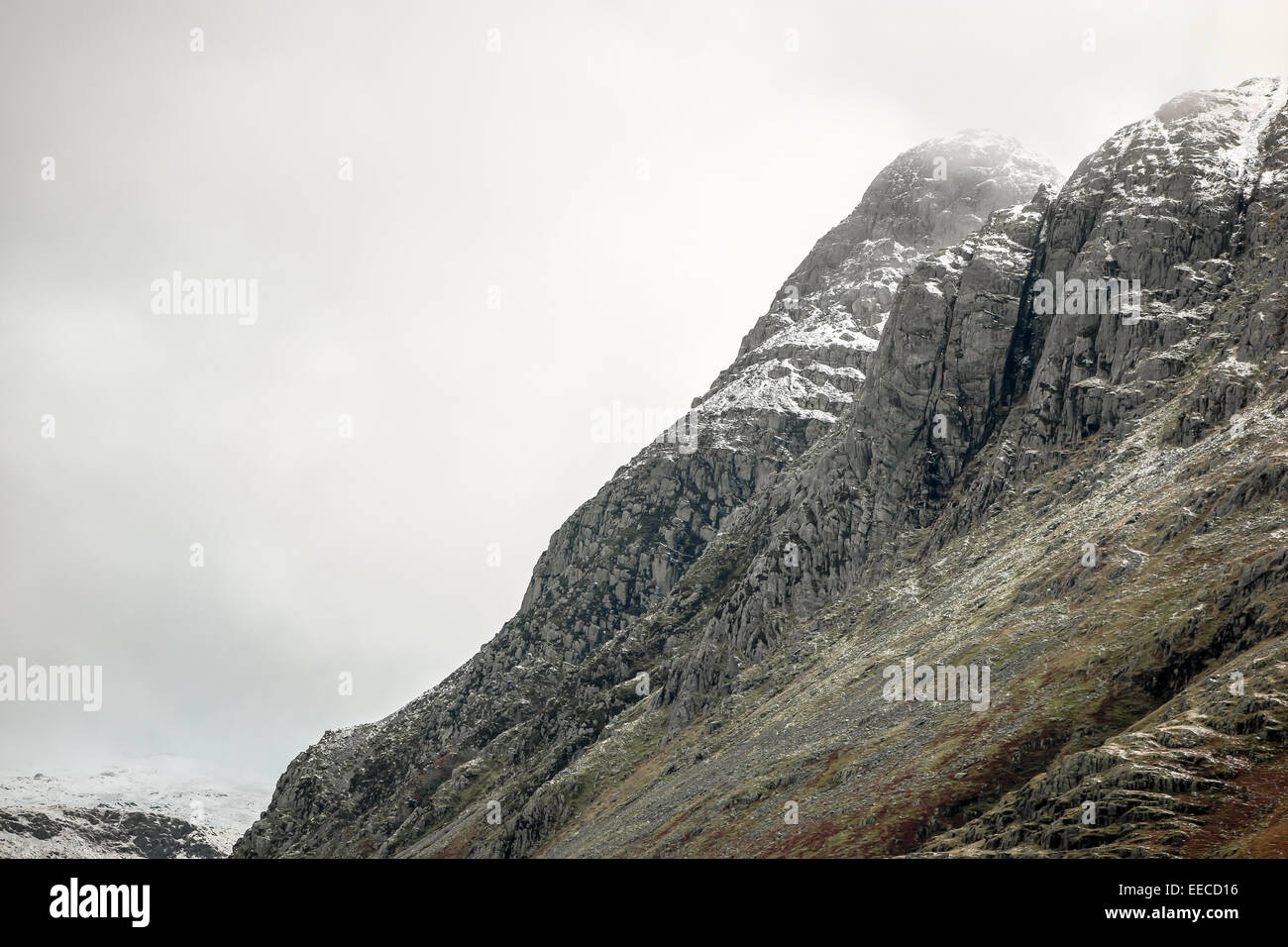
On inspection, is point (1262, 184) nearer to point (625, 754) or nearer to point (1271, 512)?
point (1271, 512)

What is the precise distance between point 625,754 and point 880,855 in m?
90.3

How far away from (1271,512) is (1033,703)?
31191 mm

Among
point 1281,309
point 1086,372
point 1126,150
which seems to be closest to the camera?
point 1281,309

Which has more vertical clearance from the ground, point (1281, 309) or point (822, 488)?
point (1281, 309)

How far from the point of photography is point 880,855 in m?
85.2

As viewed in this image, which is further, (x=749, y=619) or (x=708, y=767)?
(x=749, y=619)

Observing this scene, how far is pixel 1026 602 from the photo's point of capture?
124 meters

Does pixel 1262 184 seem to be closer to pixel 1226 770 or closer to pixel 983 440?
pixel 983 440

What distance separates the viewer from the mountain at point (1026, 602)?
255 feet

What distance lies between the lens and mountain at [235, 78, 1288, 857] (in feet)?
255

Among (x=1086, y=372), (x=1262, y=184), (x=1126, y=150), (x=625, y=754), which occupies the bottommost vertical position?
(x=625, y=754)

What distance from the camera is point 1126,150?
7859 inches
